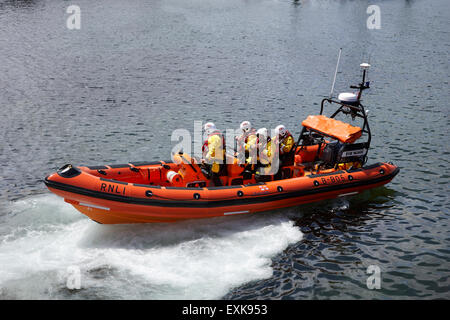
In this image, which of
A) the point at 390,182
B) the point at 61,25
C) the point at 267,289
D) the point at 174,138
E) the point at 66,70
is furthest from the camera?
the point at 61,25

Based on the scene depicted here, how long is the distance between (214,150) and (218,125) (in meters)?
5.78

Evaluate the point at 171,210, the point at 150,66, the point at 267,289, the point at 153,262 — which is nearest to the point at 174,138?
the point at 171,210

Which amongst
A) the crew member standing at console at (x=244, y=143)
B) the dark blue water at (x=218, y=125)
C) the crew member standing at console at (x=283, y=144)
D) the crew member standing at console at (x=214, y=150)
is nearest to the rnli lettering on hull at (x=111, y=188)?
the dark blue water at (x=218, y=125)

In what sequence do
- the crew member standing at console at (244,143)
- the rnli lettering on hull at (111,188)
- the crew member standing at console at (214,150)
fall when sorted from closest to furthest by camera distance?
the rnli lettering on hull at (111,188)
the crew member standing at console at (214,150)
the crew member standing at console at (244,143)

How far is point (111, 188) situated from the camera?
7867 millimetres

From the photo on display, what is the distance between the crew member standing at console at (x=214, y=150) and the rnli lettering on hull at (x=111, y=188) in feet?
5.74

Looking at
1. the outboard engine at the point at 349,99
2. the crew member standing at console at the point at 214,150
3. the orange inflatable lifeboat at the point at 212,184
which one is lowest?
the orange inflatable lifeboat at the point at 212,184

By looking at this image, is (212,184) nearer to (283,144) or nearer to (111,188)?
(283,144)

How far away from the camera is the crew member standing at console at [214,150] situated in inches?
338

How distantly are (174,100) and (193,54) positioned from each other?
22.3ft

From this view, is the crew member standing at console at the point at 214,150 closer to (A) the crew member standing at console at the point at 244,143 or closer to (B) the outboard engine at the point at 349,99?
(A) the crew member standing at console at the point at 244,143

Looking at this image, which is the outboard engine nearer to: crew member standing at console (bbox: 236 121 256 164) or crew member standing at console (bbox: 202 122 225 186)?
crew member standing at console (bbox: 236 121 256 164)

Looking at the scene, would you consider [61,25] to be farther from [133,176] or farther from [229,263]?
[229,263]

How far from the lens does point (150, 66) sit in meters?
20.6
